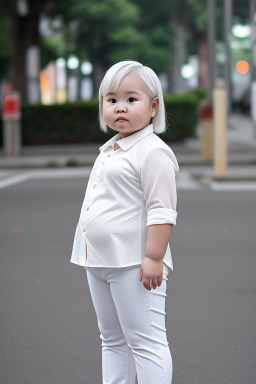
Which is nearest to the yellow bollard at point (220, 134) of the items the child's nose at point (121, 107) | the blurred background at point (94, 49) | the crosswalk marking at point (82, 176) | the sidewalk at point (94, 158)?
the sidewalk at point (94, 158)

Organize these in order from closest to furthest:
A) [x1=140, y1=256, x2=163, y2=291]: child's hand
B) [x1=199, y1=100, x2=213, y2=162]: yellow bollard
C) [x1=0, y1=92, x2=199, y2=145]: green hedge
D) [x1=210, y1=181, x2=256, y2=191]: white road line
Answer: [x1=140, y1=256, x2=163, y2=291]: child's hand, [x1=210, y1=181, x2=256, y2=191]: white road line, [x1=199, y1=100, x2=213, y2=162]: yellow bollard, [x1=0, y1=92, x2=199, y2=145]: green hedge

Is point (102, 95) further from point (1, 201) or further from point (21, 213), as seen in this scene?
point (1, 201)

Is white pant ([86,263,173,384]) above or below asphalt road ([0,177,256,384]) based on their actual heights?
above

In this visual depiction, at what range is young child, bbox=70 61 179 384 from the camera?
3373mm

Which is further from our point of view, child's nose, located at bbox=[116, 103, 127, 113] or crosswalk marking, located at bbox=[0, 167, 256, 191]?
crosswalk marking, located at bbox=[0, 167, 256, 191]

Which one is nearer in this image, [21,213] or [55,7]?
[21,213]

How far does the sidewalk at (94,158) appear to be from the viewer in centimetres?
1838

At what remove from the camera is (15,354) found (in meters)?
5.35

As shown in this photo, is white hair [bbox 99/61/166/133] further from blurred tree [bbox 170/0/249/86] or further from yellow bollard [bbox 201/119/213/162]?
blurred tree [bbox 170/0/249/86]

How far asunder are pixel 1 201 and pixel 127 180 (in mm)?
10150

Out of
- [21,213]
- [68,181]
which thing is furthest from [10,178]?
[21,213]

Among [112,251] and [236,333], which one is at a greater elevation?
[112,251]

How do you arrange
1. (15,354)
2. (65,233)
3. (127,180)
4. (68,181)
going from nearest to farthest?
(127,180)
(15,354)
(65,233)
(68,181)

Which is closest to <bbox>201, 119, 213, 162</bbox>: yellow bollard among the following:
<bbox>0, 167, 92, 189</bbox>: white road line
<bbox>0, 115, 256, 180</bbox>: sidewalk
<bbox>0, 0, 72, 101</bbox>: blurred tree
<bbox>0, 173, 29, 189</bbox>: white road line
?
<bbox>0, 115, 256, 180</bbox>: sidewalk
